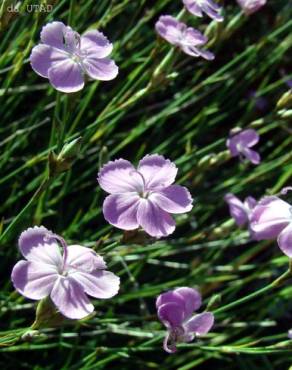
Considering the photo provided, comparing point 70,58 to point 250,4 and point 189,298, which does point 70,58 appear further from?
point 250,4

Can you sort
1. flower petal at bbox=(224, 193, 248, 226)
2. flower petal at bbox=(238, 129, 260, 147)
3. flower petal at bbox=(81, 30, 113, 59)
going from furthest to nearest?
flower petal at bbox=(238, 129, 260, 147), flower petal at bbox=(224, 193, 248, 226), flower petal at bbox=(81, 30, 113, 59)

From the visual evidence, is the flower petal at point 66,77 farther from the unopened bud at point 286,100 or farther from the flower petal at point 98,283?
the unopened bud at point 286,100

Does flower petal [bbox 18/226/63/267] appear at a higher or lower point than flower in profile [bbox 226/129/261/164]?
higher

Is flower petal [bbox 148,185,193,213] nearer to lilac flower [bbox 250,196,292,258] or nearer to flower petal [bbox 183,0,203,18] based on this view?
lilac flower [bbox 250,196,292,258]

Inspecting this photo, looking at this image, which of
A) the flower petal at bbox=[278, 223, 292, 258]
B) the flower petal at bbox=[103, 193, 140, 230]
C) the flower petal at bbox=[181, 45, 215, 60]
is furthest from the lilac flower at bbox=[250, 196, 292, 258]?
the flower petal at bbox=[181, 45, 215, 60]

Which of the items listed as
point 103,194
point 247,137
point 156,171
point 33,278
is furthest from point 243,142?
point 33,278

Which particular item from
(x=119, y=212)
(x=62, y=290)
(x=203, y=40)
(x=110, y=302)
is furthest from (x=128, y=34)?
(x=62, y=290)

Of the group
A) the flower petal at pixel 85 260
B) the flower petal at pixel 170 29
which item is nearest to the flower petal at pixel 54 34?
the flower petal at pixel 170 29
